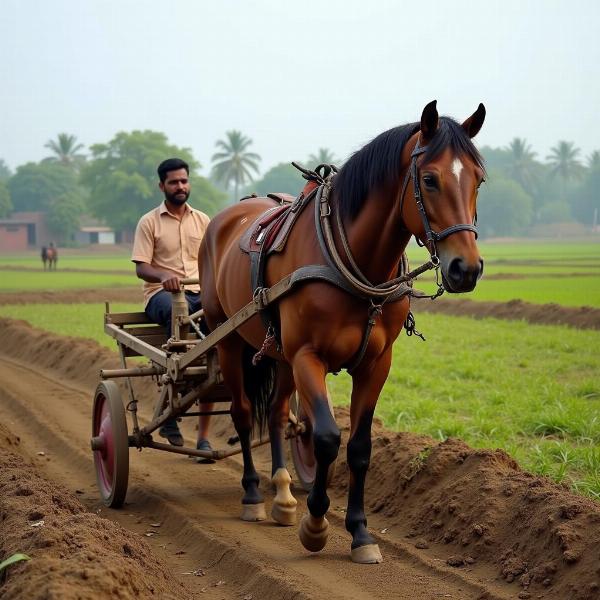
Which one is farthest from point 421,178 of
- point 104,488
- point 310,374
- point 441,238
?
point 104,488

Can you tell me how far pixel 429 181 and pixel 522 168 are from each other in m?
121

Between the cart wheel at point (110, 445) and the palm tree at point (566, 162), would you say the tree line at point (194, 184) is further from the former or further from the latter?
the cart wheel at point (110, 445)

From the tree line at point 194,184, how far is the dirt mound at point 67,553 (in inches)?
2572

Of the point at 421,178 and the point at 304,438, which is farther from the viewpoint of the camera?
the point at 304,438

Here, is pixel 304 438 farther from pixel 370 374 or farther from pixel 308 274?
pixel 308 274

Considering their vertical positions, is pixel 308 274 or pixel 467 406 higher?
pixel 308 274

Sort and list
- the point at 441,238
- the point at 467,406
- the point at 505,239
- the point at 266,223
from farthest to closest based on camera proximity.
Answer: the point at 505,239
the point at 467,406
the point at 266,223
the point at 441,238

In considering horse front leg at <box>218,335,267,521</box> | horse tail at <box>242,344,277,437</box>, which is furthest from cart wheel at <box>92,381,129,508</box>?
horse tail at <box>242,344,277,437</box>

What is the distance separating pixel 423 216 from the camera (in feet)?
14.4

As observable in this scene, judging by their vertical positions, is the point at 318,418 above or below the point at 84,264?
above

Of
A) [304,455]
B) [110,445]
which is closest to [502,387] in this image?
[304,455]

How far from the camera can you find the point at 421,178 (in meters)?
4.39

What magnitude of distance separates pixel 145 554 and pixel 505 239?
96.8 m

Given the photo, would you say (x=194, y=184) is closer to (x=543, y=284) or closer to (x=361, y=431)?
(x=543, y=284)
